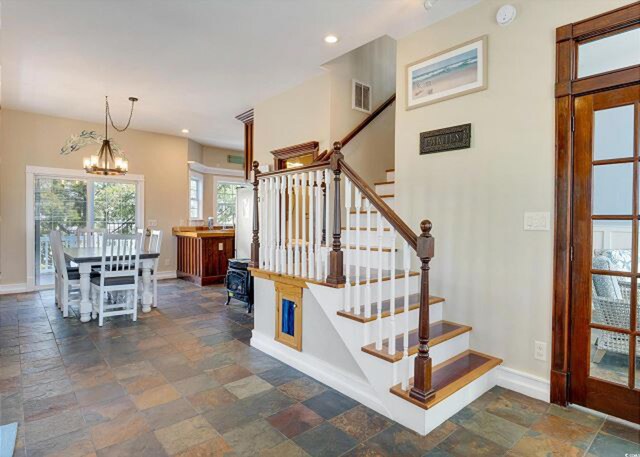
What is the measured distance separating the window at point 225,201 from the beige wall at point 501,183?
627 centimetres

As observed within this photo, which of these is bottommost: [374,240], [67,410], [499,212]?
[67,410]

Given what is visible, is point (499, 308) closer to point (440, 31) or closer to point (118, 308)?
point (440, 31)

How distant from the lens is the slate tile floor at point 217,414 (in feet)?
6.33

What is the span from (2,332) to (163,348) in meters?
1.91

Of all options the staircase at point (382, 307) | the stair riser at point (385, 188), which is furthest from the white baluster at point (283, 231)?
the stair riser at point (385, 188)

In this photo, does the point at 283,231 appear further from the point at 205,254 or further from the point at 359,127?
the point at 205,254

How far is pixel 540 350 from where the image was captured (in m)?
2.47

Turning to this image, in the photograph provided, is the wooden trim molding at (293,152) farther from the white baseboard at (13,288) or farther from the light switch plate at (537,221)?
the white baseboard at (13,288)

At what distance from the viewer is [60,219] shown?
612 centimetres

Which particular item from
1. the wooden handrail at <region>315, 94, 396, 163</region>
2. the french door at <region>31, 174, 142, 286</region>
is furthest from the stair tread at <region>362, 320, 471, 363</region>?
the french door at <region>31, 174, 142, 286</region>

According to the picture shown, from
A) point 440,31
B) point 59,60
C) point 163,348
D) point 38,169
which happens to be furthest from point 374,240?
point 38,169

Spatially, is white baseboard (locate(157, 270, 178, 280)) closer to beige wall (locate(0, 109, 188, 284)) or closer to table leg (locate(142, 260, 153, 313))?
beige wall (locate(0, 109, 188, 284))

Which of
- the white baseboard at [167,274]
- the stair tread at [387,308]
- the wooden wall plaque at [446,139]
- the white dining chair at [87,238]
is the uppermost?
the wooden wall plaque at [446,139]

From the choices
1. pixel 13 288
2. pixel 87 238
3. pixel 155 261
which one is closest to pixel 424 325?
pixel 155 261
